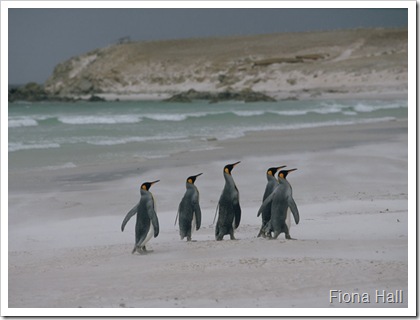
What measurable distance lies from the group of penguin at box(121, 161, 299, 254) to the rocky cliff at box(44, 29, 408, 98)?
129 feet

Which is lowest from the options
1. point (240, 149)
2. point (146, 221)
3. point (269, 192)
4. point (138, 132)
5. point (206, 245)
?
point (206, 245)

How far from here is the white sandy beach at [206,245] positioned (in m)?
5.12

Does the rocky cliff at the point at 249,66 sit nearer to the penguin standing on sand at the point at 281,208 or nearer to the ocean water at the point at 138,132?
the ocean water at the point at 138,132

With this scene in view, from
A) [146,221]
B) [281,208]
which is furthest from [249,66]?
[146,221]

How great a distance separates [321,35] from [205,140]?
2314 inches

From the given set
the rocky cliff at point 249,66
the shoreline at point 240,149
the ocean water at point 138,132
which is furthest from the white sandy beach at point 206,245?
the rocky cliff at point 249,66

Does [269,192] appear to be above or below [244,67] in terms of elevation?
below

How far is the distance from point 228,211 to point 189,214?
35cm

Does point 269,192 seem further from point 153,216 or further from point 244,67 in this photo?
point 244,67

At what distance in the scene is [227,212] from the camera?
7.15m

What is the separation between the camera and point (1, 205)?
17.4 ft

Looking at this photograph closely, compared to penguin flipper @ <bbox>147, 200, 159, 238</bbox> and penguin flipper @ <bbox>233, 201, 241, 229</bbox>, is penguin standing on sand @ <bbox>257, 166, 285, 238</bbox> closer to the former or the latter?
penguin flipper @ <bbox>233, 201, 241, 229</bbox>

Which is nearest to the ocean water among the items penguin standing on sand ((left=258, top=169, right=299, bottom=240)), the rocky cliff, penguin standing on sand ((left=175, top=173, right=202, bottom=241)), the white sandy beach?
the white sandy beach

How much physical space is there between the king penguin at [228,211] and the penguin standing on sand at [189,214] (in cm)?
21
